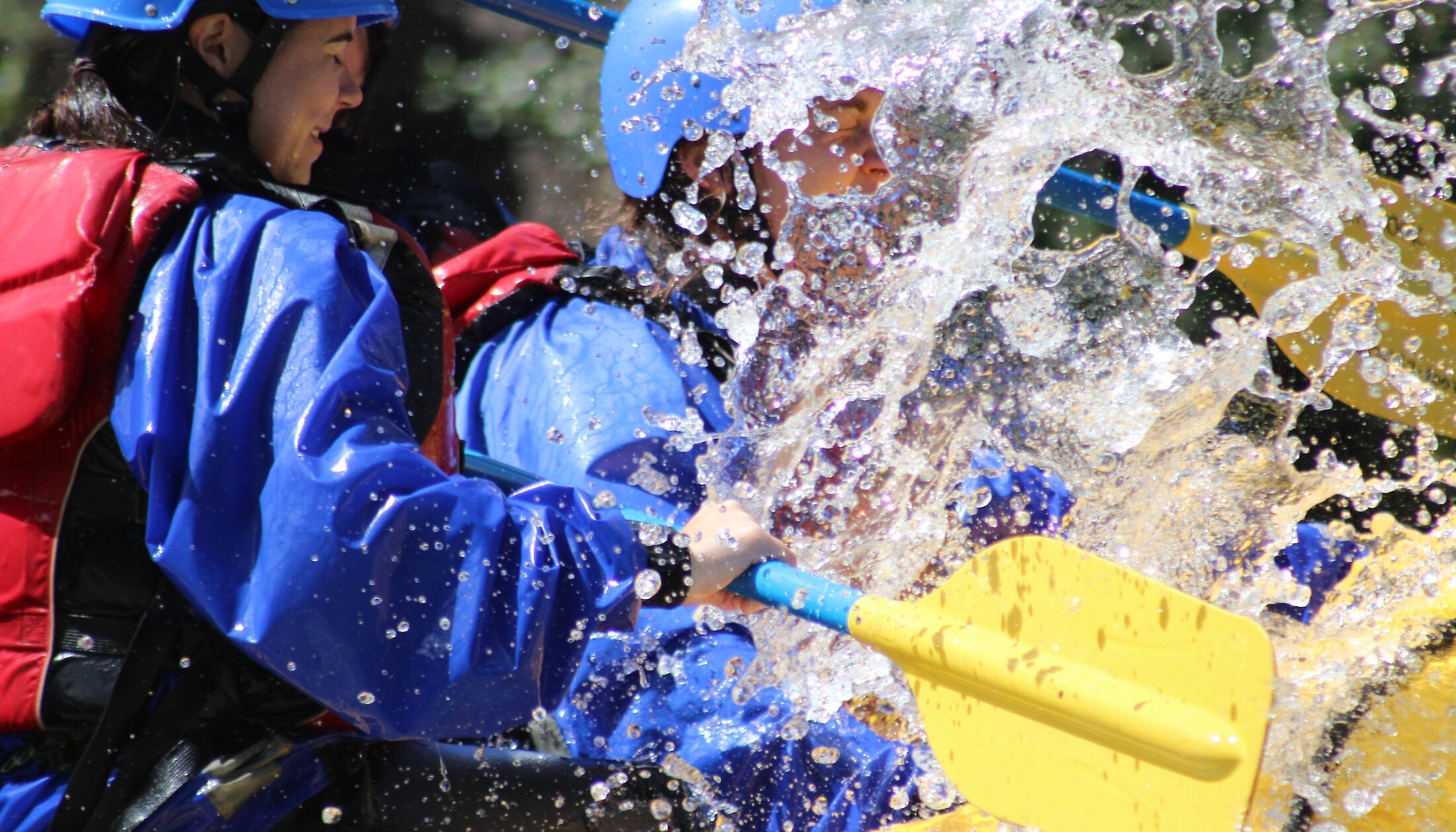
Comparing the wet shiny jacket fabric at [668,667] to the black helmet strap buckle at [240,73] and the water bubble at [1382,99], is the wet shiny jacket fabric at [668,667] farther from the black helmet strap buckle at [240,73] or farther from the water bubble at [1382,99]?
the water bubble at [1382,99]

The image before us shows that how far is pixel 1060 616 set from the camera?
4.28 feet

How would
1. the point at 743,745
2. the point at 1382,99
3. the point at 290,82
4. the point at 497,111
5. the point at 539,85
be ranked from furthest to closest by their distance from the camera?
1. the point at 539,85
2. the point at 497,111
3. the point at 1382,99
4. the point at 743,745
5. the point at 290,82

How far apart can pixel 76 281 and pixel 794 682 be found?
1101mm

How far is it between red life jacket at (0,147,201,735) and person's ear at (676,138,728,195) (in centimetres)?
110

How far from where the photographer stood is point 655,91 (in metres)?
2.24

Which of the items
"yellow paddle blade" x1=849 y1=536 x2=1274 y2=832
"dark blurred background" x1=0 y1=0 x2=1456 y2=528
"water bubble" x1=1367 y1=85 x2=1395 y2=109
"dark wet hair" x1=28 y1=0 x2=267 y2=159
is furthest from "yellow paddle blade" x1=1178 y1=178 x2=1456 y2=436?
"dark wet hair" x1=28 y1=0 x2=267 y2=159

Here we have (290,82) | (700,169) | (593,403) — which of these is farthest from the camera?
(700,169)

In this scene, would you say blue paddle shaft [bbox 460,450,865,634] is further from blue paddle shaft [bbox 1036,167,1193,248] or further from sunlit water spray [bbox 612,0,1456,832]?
blue paddle shaft [bbox 1036,167,1193,248]

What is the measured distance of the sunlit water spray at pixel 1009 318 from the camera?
1.90m

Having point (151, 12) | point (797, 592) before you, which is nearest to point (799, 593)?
point (797, 592)

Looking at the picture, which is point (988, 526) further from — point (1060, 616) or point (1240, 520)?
point (1060, 616)

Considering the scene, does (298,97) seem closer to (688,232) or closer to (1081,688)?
(688,232)

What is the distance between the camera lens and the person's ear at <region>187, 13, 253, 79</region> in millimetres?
1530

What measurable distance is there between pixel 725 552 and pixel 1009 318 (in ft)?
2.48
